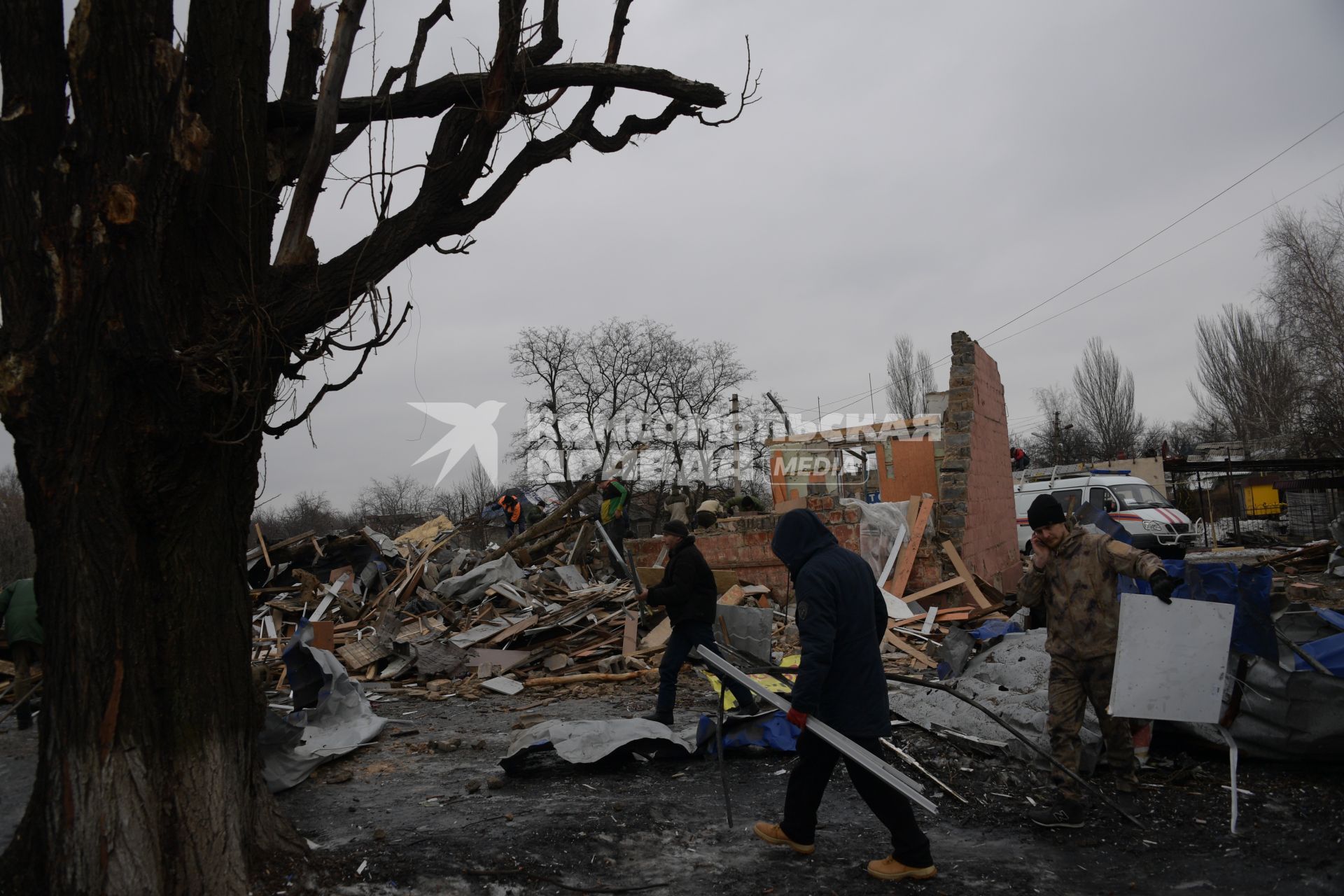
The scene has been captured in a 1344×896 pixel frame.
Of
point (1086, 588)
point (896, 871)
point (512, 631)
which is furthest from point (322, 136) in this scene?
point (512, 631)

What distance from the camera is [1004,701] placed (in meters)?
6.72

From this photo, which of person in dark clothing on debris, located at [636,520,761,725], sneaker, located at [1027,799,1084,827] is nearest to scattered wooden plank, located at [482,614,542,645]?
person in dark clothing on debris, located at [636,520,761,725]

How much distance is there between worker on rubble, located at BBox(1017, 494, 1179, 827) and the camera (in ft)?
16.3

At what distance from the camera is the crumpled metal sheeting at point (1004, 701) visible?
5961 mm

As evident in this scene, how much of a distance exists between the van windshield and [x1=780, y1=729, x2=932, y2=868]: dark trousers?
657 inches

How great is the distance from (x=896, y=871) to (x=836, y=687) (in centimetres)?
88

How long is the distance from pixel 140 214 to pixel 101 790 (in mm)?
2314

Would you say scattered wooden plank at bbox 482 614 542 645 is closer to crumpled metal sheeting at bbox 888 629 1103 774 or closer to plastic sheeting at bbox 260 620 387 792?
plastic sheeting at bbox 260 620 387 792

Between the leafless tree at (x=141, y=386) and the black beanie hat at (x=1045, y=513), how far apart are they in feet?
12.6

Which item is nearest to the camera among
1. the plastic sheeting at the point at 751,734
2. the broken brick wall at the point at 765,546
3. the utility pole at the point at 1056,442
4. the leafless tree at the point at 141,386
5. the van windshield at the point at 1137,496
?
the leafless tree at the point at 141,386

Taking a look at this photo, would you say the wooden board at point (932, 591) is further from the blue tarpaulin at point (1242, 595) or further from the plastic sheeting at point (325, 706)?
the plastic sheeting at point (325, 706)

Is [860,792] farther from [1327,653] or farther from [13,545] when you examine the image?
[13,545]

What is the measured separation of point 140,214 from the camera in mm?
3525

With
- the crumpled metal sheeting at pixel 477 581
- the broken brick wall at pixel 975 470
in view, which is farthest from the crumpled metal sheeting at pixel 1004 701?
the crumpled metal sheeting at pixel 477 581
